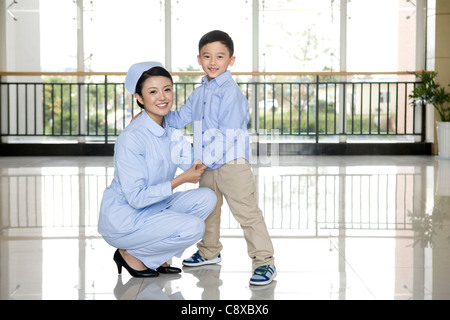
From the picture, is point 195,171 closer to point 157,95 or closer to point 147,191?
point 147,191

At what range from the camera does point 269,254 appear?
2.17 metres

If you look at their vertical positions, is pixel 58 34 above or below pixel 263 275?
above

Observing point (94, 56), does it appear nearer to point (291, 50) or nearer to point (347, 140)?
point (291, 50)

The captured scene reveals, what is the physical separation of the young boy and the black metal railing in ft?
16.1

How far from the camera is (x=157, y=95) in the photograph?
2133 mm

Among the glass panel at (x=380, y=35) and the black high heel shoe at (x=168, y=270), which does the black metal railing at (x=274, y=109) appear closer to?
the glass panel at (x=380, y=35)

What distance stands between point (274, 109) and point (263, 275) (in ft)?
17.2

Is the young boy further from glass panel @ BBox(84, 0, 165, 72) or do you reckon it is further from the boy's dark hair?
glass panel @ BBox(84, 0, 165, 72)

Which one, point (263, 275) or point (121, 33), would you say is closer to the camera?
point (263, 275)

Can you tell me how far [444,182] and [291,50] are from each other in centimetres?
314

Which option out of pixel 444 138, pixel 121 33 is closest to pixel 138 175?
pixel 444 138

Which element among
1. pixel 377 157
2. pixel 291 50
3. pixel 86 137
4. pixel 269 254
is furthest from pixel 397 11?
pixel 269 254

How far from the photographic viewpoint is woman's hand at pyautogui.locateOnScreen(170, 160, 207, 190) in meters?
2.07

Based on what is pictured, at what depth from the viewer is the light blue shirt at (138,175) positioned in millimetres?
2064
